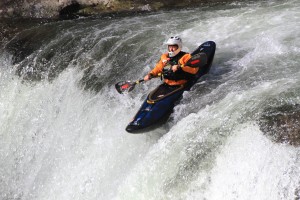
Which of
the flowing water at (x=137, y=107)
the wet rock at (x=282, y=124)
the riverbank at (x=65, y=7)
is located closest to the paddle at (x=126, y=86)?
the flowing water at (x=137, y=107)

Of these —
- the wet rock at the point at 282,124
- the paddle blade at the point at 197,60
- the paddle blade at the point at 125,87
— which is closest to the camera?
the wet rock at the point at 282,124

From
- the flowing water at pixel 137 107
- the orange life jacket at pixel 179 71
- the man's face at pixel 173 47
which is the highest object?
the man's face at pixel 173 47

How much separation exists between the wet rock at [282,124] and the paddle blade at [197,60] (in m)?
1.75

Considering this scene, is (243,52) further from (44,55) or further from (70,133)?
(44,55)

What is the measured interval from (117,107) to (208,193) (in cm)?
298

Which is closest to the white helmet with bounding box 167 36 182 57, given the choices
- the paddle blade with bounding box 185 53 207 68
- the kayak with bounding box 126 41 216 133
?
the paddle blade with bounding box 185 53 207 68

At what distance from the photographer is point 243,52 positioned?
791 cm

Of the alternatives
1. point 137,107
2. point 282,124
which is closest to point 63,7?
point 137,107

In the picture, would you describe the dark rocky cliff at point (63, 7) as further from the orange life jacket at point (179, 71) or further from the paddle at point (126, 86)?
the orange life jacket at point (179, 71)

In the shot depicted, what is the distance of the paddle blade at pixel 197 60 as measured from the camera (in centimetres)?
670

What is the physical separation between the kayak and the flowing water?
16 cm

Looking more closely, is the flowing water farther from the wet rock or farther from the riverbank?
the riverbank

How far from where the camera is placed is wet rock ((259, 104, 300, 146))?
4809 millimetres

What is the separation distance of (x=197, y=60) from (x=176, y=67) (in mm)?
363
